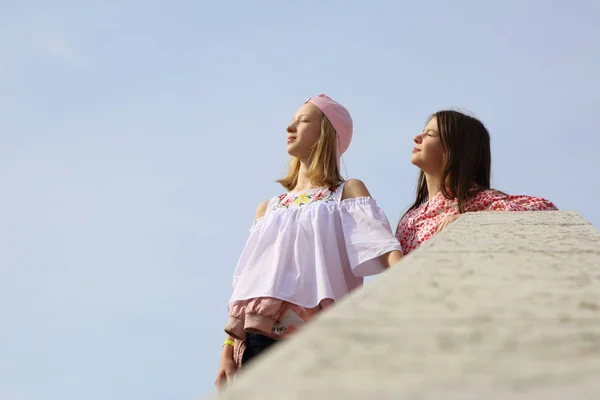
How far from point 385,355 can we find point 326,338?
10 cm

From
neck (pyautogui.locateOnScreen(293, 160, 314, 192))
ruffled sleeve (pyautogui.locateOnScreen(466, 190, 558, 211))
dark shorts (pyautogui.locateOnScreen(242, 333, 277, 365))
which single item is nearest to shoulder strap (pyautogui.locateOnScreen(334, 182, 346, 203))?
neck (pyautogui.locateOnScreen(293, 160, 314, 192))

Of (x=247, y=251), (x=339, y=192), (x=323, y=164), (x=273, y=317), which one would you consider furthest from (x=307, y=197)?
(x=273, y=317)

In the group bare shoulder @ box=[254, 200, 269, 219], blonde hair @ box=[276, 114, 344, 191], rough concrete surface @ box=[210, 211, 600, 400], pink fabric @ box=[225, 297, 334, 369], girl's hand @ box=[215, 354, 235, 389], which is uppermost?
blonde hair @ box=[276, 114, 344, 191]

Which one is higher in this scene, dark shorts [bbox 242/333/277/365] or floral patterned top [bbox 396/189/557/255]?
floral patterned top [bbox 396/189/557/255]

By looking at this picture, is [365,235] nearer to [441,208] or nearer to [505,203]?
[441,208]

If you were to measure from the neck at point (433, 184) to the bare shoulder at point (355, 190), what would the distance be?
0.53 m

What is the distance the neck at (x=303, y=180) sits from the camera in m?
4.75

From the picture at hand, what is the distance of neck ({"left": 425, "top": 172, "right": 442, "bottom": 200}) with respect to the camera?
191 inches

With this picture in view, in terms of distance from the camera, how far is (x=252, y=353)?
4051mm

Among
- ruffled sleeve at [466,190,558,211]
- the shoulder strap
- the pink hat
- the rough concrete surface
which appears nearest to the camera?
the rough concrete surface

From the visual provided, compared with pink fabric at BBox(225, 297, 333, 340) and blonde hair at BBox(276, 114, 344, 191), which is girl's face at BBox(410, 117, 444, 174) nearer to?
blonde hair at BBox(276, 114, 344, 191)

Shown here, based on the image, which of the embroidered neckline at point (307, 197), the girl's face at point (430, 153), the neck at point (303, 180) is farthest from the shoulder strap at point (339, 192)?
the girl's face at point (430, 153)

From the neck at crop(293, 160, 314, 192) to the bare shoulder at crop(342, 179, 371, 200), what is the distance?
25cm

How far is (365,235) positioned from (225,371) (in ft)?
3.37
